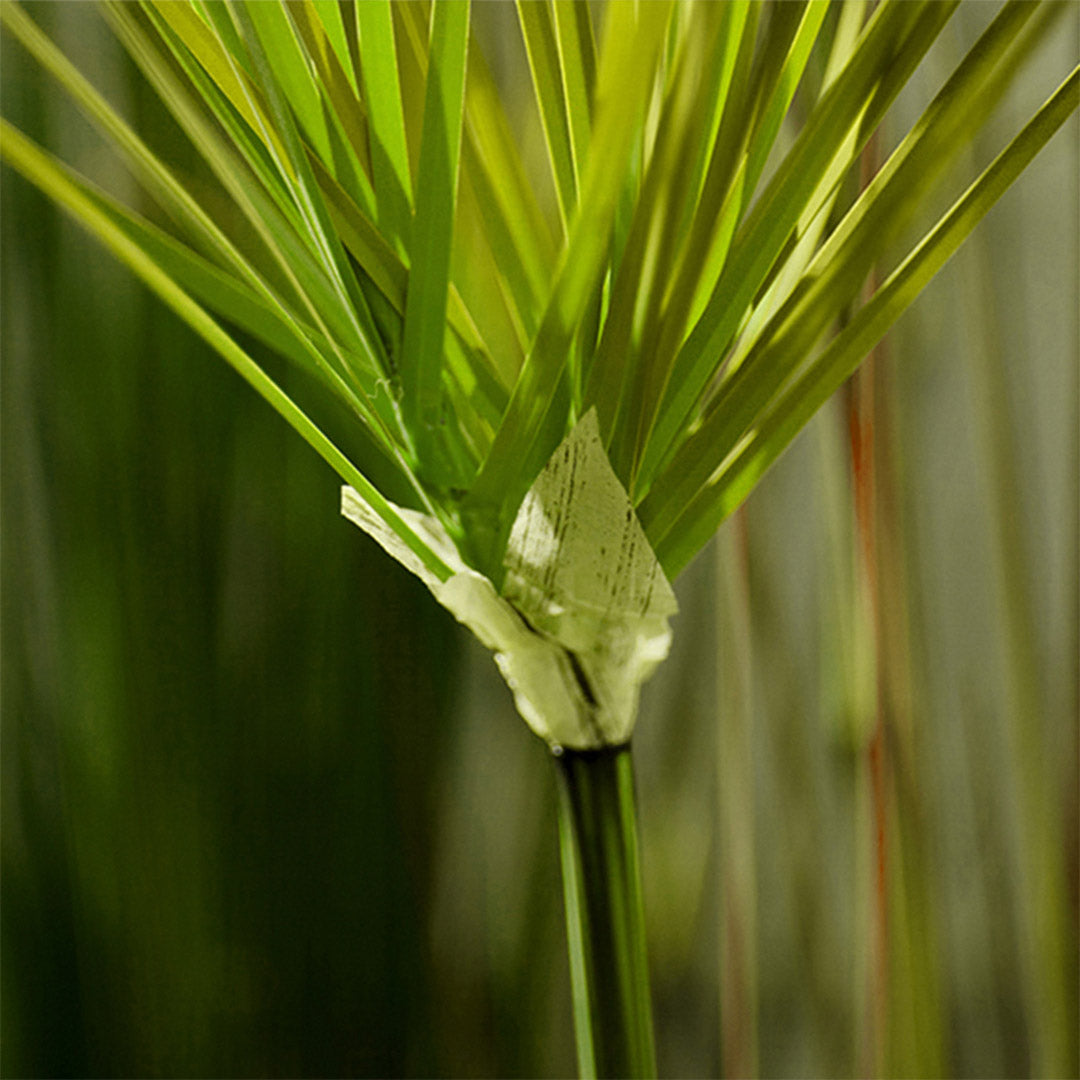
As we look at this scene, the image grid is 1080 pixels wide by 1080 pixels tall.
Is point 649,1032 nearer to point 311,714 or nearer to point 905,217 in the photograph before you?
point 905,217

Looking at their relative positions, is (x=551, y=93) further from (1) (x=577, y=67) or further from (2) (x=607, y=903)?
(2) (x=607, y=903)

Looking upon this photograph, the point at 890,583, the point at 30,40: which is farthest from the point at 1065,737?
the point at 30,40

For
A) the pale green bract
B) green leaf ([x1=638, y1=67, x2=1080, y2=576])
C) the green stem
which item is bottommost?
the green stem

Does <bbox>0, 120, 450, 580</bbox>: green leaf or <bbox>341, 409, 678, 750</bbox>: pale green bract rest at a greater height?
<bbox>0, 120, 450, 580</bbox>: green leaf

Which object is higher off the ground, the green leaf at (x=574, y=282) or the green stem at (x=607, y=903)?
the green leaf at (x=574, y=282)

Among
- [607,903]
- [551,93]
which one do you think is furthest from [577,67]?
[607,903]

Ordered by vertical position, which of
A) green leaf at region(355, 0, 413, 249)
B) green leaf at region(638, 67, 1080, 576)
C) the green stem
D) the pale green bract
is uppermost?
green leaf at region(355, 0, 413, 249)
